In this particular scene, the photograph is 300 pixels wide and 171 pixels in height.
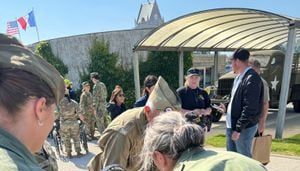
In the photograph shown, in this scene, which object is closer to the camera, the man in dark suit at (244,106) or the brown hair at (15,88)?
the brown hair at (15,88)

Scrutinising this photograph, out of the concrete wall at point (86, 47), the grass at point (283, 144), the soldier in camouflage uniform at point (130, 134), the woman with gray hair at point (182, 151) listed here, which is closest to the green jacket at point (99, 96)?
the grass at point (283, 144)

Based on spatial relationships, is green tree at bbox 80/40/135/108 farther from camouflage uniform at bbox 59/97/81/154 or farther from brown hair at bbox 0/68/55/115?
brown hair at bbox 0/68/55/115

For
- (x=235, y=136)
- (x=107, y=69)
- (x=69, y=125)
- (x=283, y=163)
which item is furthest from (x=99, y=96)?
(x=107, y=69)

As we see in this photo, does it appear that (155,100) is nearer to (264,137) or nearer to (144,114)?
(144,114)

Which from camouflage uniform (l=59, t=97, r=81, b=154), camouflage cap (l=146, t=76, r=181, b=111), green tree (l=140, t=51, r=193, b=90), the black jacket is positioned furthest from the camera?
green tree (l=140, t=51, r=193, b=90)

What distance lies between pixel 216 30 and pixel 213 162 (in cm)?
1194

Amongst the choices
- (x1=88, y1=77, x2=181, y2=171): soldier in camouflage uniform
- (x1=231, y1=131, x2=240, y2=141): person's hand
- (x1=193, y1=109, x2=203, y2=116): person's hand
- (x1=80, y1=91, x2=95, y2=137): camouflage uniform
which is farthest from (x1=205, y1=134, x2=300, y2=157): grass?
(x1=88, y1=77, x2=181, y2=171): soldier in camouflage uniform

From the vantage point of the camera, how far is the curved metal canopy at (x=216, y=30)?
10959 millimetres

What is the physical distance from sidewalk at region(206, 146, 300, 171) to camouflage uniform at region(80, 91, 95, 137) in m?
4.43

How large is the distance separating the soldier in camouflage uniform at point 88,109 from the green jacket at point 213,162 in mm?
8239

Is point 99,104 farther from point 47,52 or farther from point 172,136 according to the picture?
point 47,52

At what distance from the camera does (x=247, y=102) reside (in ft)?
16.8

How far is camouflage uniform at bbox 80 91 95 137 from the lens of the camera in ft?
33.0

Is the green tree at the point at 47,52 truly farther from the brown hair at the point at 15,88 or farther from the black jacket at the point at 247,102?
the brown hair at the point at 15,88
